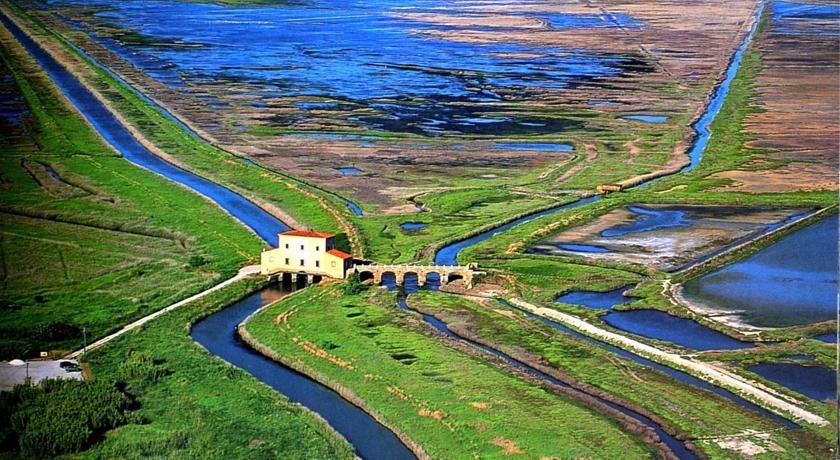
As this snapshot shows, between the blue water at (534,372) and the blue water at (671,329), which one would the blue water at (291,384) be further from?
the blue water at (671,329)

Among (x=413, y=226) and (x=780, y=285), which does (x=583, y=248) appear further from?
(x=780, y=285)

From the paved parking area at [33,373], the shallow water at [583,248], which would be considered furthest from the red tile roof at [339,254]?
the paved parking area at [33,373]

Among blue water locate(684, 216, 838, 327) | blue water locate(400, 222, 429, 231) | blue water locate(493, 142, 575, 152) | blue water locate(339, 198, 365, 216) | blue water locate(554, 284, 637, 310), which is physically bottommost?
blue water locate(339, 198, 365, 216)

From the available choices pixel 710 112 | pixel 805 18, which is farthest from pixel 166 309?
pixel 805 18

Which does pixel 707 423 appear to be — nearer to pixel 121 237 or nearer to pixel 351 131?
pixel 121 237

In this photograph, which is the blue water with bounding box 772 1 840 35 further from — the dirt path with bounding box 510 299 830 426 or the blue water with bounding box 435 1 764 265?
the dirt path with bounding box 510 299 830 426

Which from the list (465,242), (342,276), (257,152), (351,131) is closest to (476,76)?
(351,131)

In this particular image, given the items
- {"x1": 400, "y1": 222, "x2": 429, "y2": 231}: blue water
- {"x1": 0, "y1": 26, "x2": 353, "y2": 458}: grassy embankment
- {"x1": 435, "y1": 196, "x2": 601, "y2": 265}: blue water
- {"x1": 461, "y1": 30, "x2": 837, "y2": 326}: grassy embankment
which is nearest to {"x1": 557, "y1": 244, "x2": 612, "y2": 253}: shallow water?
{"x1": 461, "y1": 30, "x2": 837, "y2": 326}: grassy embankment
